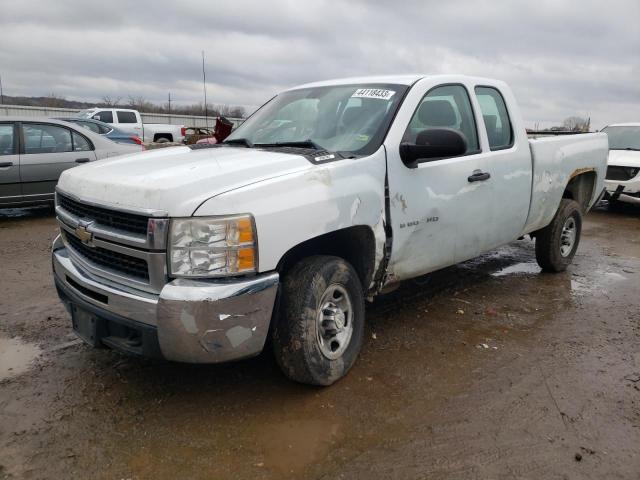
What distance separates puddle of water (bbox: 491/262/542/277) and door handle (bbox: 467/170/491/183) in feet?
6.38

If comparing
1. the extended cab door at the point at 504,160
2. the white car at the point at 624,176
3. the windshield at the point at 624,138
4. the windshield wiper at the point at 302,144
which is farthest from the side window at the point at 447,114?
the windshield at the point at 624,138

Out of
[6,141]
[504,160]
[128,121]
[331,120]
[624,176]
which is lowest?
[624,176]

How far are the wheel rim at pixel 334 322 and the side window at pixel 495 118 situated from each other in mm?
2022

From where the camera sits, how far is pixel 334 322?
3234mm

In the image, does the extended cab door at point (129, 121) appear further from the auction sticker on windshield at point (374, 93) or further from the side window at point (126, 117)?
the auction sticker on windshield at point (374, 93)

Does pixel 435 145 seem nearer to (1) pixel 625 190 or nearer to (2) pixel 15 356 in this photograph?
(2) pixel 15 356

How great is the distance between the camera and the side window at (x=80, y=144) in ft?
28.6

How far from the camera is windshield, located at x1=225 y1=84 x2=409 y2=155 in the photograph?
140 inches

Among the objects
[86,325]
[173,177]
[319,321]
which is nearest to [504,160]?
[319,321]

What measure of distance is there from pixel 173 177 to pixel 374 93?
5.62 feet

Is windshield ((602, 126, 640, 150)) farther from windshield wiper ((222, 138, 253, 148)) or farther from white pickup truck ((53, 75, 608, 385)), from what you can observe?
windshield wiper ((222, 138, 253, 148))

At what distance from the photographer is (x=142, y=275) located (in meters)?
2.78

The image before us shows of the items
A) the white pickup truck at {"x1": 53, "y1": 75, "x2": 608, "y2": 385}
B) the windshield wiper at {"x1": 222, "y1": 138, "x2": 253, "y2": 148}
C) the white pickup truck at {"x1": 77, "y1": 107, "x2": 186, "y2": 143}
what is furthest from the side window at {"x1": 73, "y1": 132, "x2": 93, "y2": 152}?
→ the white pickup truck at {"x1": 77, "y1": 107, "x2": 186, "y2": 143}

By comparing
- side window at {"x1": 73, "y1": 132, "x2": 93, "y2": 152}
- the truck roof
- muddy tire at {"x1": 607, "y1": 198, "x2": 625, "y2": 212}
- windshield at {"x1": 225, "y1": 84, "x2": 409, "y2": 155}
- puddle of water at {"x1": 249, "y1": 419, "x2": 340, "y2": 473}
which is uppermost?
the truck roof
